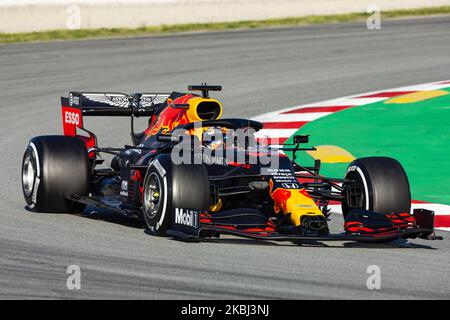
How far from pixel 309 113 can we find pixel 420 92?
2.19 meters

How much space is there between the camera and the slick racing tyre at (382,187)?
9.18 metres

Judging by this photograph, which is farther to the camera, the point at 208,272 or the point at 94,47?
the point at 94,47

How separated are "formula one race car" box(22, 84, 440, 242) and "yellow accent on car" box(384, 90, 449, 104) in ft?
21.0

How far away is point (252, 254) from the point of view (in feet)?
27.3

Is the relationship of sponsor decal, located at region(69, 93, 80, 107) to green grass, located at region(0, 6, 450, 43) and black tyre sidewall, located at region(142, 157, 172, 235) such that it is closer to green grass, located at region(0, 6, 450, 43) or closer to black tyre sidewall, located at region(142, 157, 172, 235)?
black tyre sidewall, located at region(142, 157, 172, 235)

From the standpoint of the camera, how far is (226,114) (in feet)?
53.7

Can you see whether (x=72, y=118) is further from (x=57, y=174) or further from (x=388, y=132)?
(x=388, y=132)

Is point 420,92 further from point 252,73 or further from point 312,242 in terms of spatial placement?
point 312,242

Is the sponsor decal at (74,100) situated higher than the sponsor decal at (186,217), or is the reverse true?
the sponsor decal at (74,100)

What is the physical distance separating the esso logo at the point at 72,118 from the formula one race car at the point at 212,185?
1.38ft

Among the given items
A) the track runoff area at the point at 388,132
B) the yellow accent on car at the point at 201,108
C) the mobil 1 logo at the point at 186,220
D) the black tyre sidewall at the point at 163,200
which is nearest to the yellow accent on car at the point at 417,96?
the track runoff area at the point at 388,132

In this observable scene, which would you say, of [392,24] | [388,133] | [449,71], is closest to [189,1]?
[392,24]

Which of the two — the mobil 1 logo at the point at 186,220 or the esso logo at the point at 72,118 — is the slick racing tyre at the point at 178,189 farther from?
the esso logo at the point at 72,118

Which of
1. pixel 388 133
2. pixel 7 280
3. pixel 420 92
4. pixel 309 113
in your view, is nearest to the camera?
pixel 7 280
